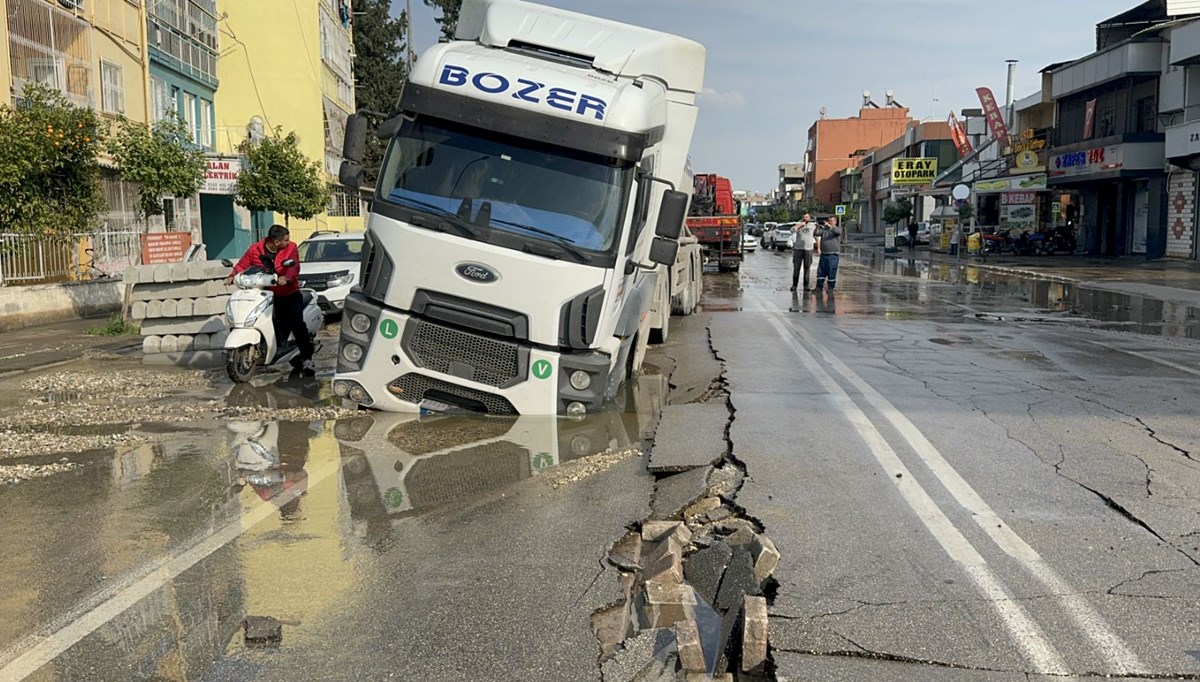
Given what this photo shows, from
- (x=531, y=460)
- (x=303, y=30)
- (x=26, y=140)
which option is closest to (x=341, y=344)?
(x=531, y=460)

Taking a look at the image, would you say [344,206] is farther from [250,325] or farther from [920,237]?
[250,325]

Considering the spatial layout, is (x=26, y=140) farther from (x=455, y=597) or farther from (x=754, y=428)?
(x=455, y=597)

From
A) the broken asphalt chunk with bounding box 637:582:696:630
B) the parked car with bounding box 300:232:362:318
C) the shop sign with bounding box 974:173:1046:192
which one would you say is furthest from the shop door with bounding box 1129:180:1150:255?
the broken asphalt chunk with bounding box 637:582:696:630

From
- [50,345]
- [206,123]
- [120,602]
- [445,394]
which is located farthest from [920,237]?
[120,602]

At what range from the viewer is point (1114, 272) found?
105 feet

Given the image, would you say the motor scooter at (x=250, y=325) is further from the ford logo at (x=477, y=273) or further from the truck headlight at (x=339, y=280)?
the truck headlight at (x=339, y=280)

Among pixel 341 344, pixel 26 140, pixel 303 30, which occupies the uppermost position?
pixel 303 30

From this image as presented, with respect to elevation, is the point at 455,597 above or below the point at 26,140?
below

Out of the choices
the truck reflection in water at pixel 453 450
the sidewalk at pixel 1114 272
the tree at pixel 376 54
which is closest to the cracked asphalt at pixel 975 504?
the truck reflection in water at pixel 453 450

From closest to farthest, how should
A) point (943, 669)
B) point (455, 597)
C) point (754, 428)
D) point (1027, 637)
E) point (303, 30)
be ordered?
point (943, 669)
point (1027, 637)
point (455, 597)
point (754, 428)
point (303, 30)

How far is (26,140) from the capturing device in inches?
634

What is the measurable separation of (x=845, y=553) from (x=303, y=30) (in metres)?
38.3

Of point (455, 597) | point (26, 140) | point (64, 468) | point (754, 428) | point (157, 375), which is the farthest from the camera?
point (26, 140)

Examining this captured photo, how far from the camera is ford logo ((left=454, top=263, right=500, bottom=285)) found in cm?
838
